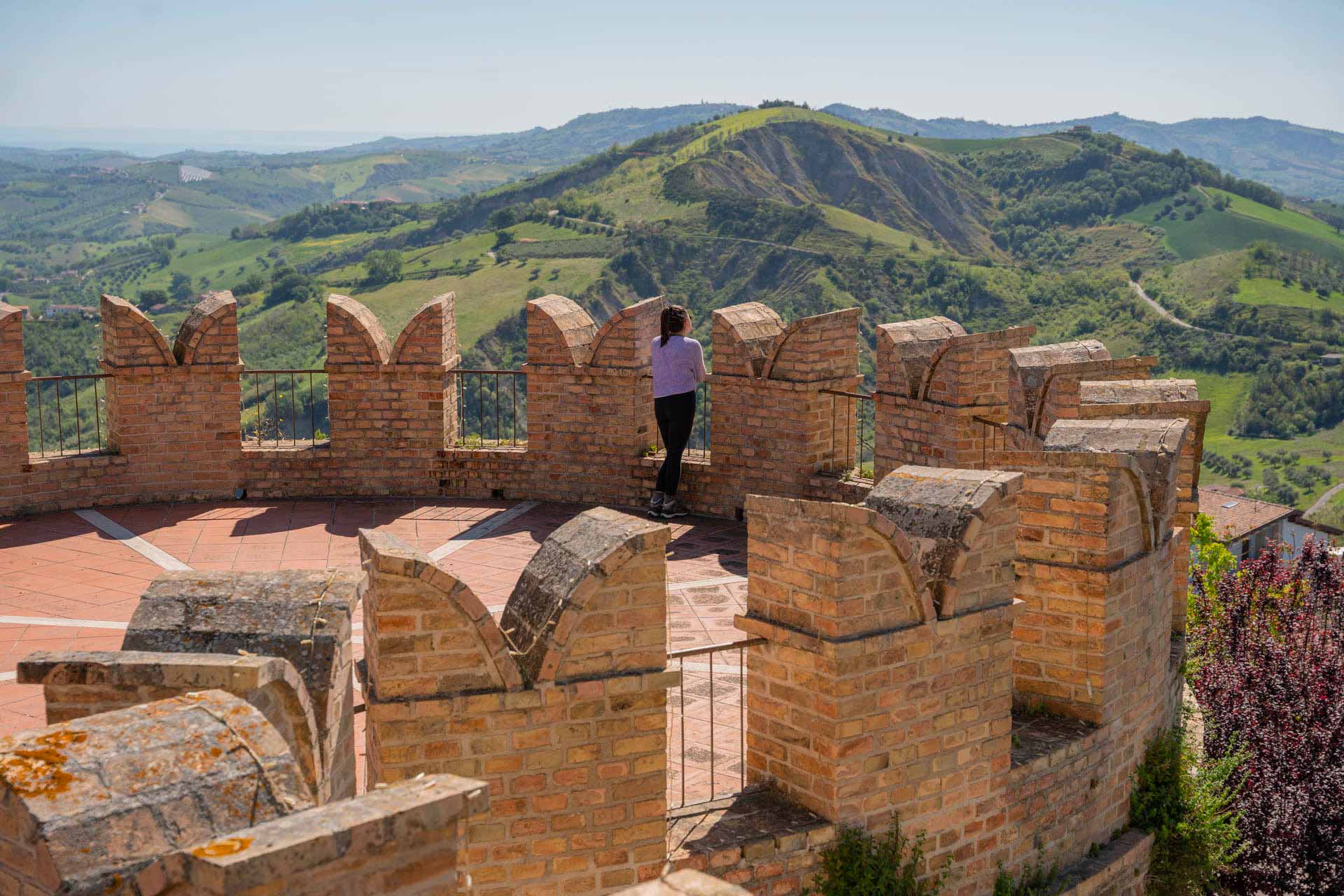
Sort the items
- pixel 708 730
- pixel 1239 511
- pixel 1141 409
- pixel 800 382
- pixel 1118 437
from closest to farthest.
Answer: pixel 708 730, pixel 1118 437, pixel 1141 409, pixel 800 382, pixel 1239 511

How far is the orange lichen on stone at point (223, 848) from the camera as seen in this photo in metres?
2.75

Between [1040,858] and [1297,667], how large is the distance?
5.61 metres

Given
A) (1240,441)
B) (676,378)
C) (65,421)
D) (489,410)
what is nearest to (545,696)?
(676,378)

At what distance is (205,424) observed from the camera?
36.7 ft

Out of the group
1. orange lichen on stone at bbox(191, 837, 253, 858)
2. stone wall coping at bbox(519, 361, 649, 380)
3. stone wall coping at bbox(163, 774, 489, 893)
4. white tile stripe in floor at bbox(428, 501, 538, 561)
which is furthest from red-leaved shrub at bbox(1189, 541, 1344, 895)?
orange lichen on stone at bbox(191, 837, 253, 858)

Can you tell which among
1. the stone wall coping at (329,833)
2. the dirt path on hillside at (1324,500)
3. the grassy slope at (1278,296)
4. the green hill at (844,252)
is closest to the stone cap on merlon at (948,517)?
the stone wall coping at (329,833)

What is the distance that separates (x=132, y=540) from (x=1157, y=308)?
84516mm

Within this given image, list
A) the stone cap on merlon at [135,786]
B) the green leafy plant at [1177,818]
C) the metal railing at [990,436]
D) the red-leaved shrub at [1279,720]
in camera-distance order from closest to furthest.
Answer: the stone cap on merlon at [135,786], the green leafy plant at [1177,818], the red-leaved shrub at [1279,720], the metal railing at [990,436]

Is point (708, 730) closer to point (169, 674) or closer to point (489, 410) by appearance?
point (169, 674)

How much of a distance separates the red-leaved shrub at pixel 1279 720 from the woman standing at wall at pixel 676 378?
415 cm

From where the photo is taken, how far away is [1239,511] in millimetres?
43469

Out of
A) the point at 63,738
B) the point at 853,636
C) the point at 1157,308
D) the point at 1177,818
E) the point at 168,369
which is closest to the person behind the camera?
the point at 63,738

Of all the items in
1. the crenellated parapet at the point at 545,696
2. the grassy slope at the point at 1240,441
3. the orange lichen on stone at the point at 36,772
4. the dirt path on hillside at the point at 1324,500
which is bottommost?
the dirt path on hillside at the point at 1324,500

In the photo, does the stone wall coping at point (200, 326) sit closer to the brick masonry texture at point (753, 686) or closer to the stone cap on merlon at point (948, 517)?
the brick masonry texture at point (753, 686)
